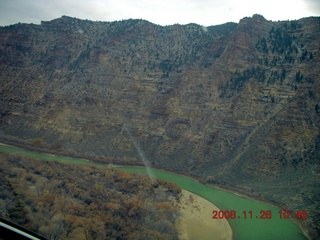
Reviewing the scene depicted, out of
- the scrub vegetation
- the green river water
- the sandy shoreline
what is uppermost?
the scrub vegetation

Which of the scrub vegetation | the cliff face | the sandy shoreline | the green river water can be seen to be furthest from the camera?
the cliff face

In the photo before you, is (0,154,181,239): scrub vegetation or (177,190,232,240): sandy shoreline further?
(177,190,232,240): sandy shoreline

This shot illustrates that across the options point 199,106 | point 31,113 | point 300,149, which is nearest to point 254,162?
point 300,149

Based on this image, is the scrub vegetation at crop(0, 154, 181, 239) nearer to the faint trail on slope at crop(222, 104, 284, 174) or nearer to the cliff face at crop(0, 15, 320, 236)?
the faint trail on slope at crop(222, 104, 284, 174)

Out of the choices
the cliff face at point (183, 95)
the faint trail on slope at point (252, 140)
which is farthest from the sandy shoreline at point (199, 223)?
the faint trail on slope at point (252, 140)
